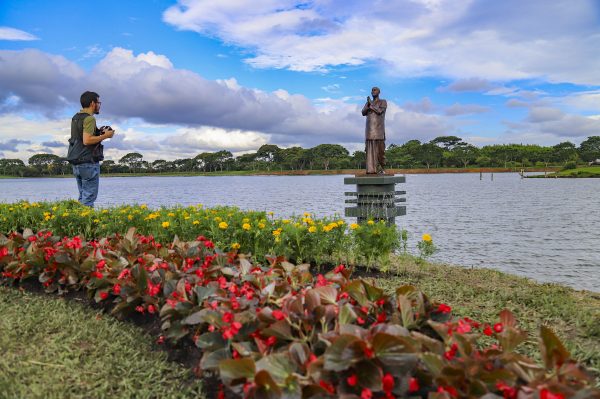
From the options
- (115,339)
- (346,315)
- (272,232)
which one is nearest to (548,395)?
(346,315)

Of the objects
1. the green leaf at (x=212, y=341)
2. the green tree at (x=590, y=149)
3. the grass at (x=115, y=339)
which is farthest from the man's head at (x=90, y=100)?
the green tree at (x=590, y=149)

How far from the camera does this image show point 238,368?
1.89 meters

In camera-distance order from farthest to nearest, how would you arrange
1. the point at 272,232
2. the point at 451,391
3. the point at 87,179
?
the point at 87,179, the point at 272,232, the point at 451,391

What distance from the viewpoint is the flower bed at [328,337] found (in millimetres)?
1796

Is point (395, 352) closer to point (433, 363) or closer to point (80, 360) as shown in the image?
point (433, 363)

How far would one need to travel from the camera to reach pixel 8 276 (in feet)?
15.4

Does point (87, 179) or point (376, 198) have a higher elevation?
point (87, 179)

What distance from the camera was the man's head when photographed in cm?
799

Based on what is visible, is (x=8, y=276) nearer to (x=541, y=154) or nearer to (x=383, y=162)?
(x=383, y=162)

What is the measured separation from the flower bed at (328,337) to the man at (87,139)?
15.7 feet

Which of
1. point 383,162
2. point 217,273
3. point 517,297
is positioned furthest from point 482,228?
point 217,273

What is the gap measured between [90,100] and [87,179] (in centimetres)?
152

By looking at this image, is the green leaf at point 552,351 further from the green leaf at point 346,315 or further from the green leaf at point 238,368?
the green leaf at point 238,368

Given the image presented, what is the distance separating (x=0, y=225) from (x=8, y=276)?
405 cm
